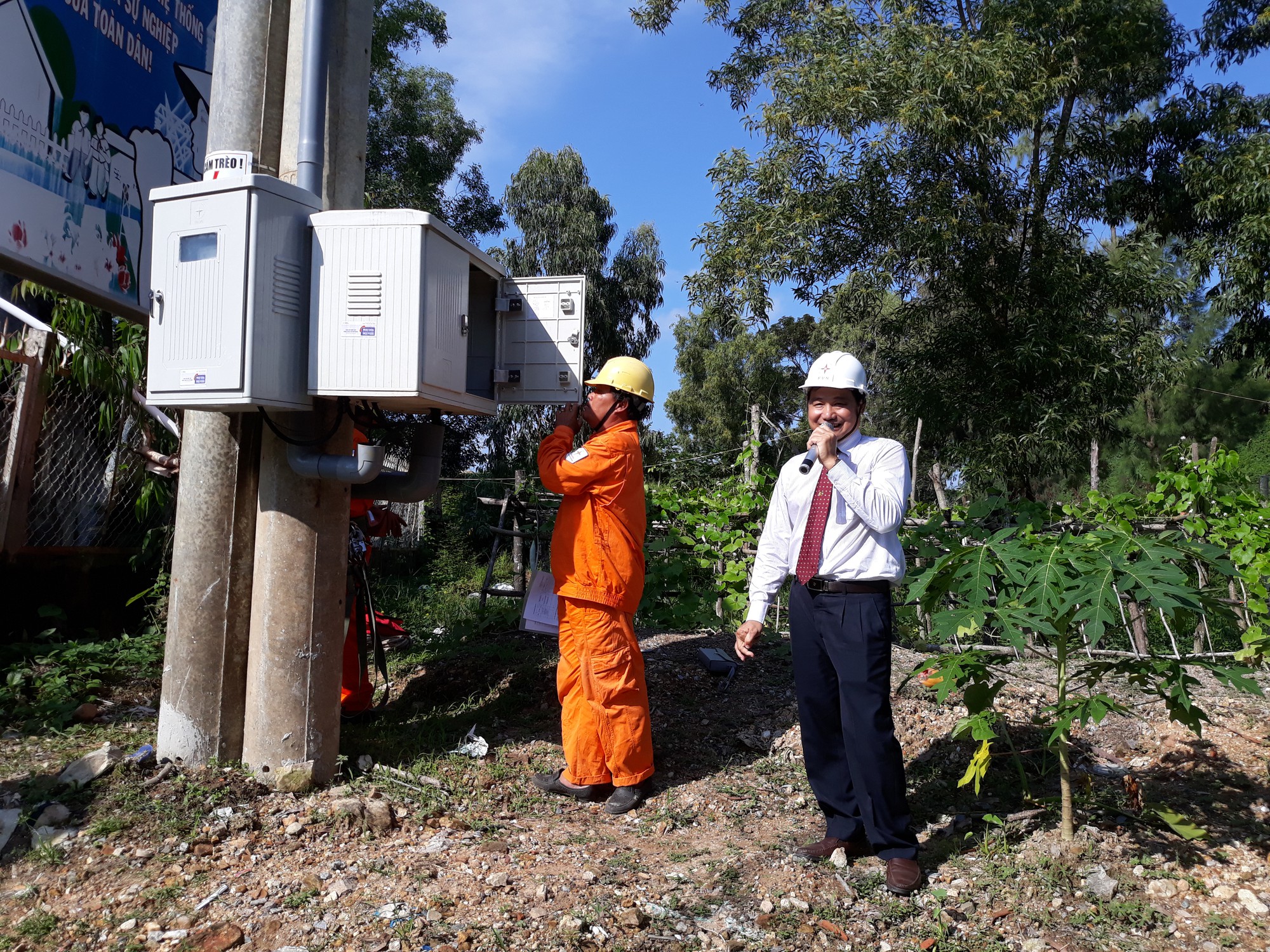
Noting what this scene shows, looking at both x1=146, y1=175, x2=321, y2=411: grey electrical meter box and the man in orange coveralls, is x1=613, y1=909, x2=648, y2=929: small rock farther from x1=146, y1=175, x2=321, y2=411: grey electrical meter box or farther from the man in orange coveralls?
x1=146, y1=175, x2=321, y2=411: grey electrical meter box

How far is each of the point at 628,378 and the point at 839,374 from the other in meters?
1.04

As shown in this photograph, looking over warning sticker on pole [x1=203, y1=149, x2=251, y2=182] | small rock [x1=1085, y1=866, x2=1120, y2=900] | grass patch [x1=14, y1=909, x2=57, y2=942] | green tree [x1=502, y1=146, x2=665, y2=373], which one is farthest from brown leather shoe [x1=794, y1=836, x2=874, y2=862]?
green tree [x1=502, y1=146, x2=665, y2=373]

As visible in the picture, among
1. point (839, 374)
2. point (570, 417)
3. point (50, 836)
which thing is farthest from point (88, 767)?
point (839, 374)

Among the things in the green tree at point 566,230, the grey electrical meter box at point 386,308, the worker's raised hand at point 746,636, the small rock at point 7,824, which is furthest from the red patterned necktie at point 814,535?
the green tree at point 566,230

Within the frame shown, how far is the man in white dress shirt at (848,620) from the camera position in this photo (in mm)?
3008

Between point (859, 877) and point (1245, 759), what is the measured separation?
2139 millimetres

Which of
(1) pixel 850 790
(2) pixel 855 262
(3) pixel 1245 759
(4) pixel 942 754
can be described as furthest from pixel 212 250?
(2) pixel 855 262

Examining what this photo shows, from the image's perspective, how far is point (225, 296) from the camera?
10.0ft

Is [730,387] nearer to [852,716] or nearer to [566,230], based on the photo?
[566,230]

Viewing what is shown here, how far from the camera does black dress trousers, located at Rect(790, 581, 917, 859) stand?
301 centimetres

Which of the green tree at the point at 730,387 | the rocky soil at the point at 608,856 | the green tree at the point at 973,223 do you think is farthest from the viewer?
the green tree at the point at 730,387

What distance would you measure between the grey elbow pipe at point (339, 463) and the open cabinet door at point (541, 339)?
855 mm

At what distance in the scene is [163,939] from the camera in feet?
8.09

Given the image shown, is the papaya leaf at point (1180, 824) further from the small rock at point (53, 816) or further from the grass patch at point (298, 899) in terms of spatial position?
the small rock at point (53, 816)
